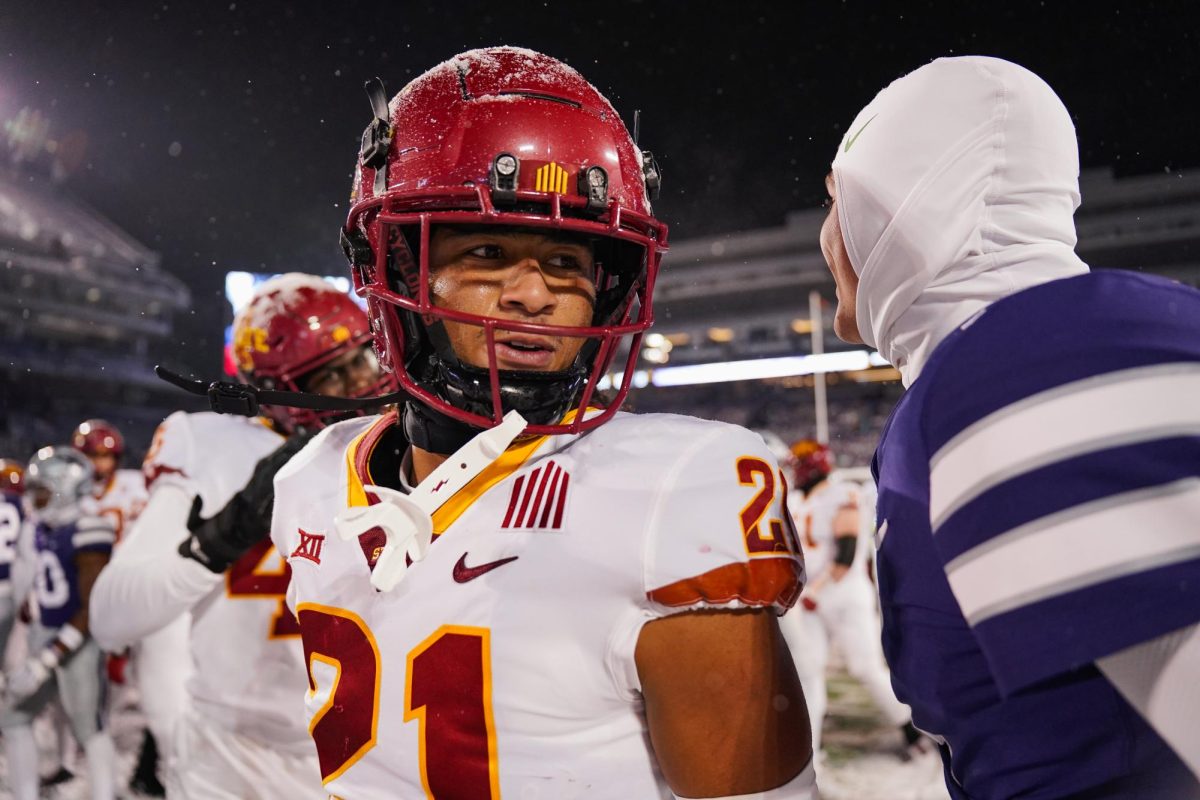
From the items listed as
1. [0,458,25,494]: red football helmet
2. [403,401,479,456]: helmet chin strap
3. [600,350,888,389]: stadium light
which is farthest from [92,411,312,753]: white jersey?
[600,350,888,389]: stadium light

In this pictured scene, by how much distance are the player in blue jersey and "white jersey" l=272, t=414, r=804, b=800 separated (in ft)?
12.4

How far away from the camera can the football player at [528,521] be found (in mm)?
1088

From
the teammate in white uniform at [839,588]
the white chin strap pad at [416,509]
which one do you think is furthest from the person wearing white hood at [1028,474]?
the teammate in white uniform at [839,588]

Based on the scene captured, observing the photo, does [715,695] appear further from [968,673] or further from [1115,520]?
[1115,520]

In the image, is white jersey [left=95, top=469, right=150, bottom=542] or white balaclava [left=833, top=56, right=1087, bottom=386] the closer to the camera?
white balaclava [left=833, top=56, right=1087, bottom=386]

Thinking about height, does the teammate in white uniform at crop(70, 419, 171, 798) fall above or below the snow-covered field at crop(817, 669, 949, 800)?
above

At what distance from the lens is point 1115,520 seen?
0.73 m

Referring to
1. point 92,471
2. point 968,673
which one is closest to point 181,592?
point 968,673

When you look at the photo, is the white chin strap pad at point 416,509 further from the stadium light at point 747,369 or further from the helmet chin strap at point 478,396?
the stadium light at point 747,369

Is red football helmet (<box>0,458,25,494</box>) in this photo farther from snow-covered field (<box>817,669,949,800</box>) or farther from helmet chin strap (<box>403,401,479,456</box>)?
helmet chin strap (<box>403,401,479,456</box>)

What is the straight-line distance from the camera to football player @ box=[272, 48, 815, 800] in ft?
3.57

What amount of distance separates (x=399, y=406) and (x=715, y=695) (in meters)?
0.79

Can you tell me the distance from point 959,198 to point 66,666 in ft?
15.7

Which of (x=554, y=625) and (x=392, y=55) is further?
(x=392, y=55)
